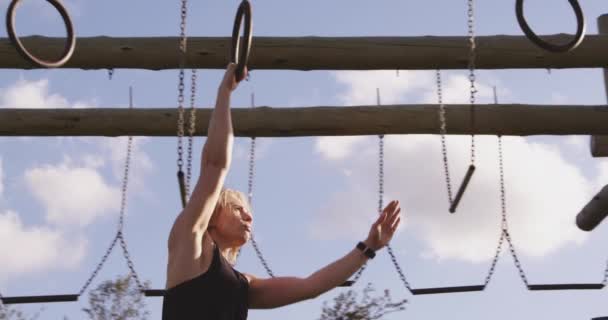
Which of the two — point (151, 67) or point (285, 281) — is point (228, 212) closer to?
point (285, 281)

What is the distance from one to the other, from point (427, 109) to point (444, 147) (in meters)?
0.32

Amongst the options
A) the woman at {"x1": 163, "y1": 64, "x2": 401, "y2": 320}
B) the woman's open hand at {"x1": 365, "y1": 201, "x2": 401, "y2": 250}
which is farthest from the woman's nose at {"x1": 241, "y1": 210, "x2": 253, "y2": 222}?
the woman's open hand at {"x1": 365, "y1": 201, "x2": 401, "y2": 250}

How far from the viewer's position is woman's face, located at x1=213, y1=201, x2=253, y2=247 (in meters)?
3.09

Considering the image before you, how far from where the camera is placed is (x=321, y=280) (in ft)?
10.5

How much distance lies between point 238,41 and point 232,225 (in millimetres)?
748

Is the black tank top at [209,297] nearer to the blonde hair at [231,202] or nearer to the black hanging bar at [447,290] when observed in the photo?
the blonde hair at [231,202]

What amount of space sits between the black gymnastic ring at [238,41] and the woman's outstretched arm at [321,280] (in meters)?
0.71

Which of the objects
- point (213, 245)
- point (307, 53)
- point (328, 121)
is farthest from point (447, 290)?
point (213, 245)

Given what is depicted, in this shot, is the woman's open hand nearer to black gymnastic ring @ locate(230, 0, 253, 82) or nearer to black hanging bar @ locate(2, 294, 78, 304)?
black gymnastic ring @ locate(230, 0, 253, 82)

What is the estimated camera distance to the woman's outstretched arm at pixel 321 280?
3.19m

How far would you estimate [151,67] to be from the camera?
688cm

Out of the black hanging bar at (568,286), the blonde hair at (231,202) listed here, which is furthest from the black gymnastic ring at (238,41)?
the black hanging bar at (568,286)

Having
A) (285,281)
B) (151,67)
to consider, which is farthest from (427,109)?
(285,281)

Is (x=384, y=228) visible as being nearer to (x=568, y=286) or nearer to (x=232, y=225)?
(x=232, y=225)
